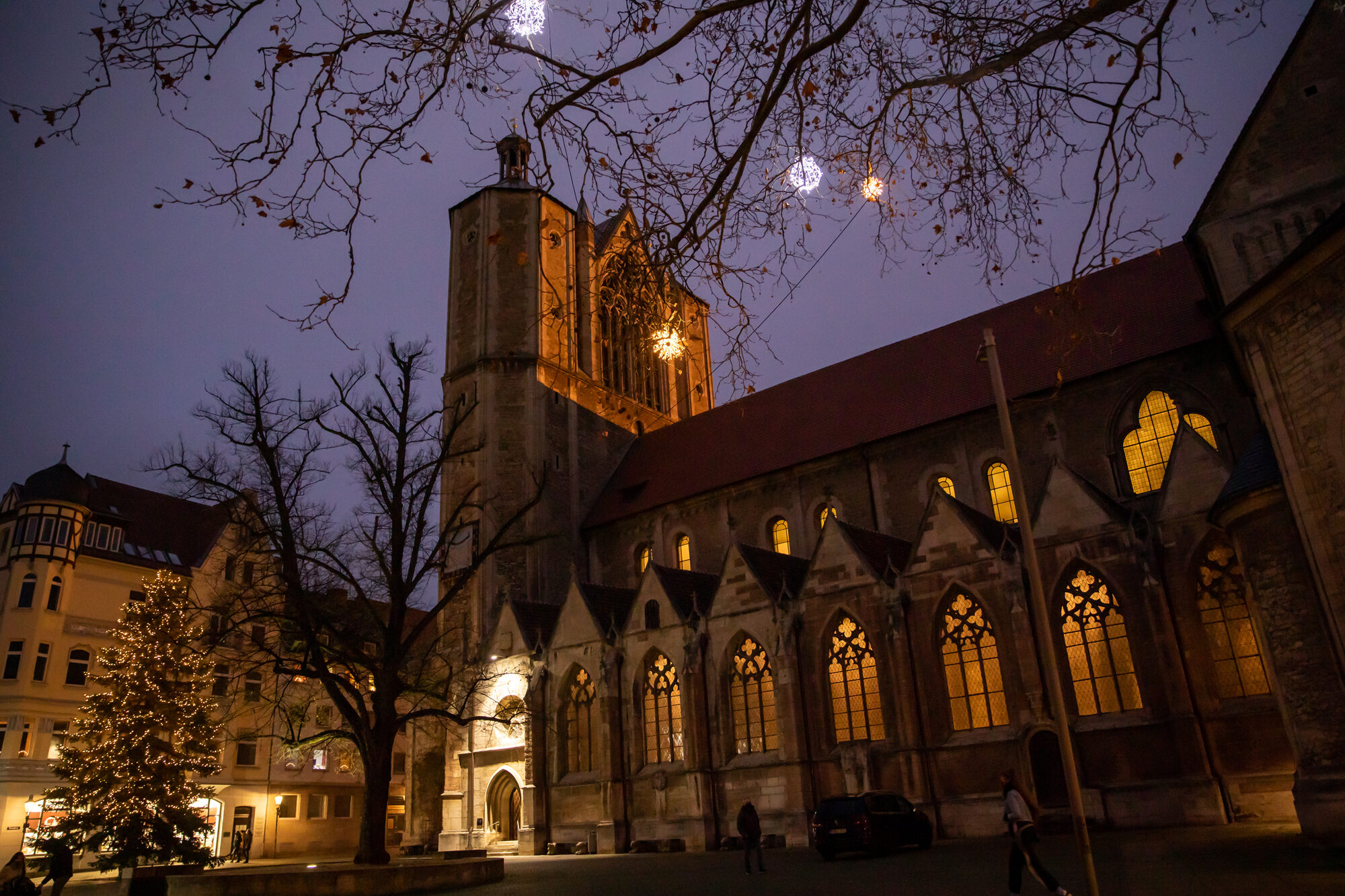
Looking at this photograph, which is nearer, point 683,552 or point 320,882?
point 320,882

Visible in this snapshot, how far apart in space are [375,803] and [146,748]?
1190 centimetres

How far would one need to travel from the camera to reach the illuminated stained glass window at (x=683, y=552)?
34.2m

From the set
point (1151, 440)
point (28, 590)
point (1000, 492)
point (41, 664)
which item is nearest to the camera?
point (1151, 440)

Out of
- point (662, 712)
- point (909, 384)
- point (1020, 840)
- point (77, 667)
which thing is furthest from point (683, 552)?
point (1020, 840)

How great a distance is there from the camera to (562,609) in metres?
30.5

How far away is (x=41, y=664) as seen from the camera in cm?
3372

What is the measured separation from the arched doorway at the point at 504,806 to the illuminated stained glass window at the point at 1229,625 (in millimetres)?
21172

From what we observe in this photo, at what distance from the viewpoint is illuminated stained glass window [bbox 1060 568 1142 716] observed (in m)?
19.8

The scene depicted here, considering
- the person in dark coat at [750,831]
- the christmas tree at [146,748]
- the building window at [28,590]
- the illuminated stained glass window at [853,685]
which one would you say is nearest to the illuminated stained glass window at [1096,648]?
the illuminated stained glass window at [853,685]

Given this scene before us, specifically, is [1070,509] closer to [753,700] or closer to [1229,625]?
[1229,625]

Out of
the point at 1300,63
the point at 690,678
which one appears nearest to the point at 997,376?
the point at 1300,63

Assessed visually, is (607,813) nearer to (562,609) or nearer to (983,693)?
(562,609)

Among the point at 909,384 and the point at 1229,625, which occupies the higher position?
the point at 909,384

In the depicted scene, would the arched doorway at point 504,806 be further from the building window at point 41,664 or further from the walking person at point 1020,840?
the walking person at point 1020,840
